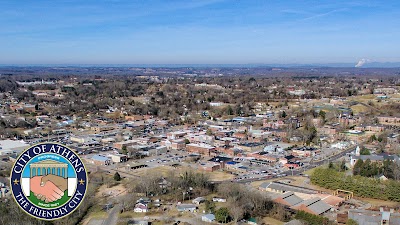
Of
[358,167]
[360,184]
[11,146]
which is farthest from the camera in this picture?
[11,146]

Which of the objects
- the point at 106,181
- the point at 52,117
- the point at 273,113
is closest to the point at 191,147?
the point at 106,181

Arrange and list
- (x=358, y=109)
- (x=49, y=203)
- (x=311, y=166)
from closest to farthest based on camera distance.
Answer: (x=49, y=203) < (x=311, y=166) < (x=358, y=109)

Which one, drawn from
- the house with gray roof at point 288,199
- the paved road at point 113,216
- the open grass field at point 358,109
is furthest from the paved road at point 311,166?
the open grass field at point 358,109

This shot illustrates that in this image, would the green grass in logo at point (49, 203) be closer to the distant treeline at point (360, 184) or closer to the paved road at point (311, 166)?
the paved road at point (311, 166)

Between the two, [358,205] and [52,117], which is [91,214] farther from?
[52,117]

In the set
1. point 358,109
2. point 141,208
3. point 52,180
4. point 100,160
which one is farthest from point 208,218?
point 358,109

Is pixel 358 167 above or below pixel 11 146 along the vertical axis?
above

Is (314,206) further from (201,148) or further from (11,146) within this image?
(11,146)
